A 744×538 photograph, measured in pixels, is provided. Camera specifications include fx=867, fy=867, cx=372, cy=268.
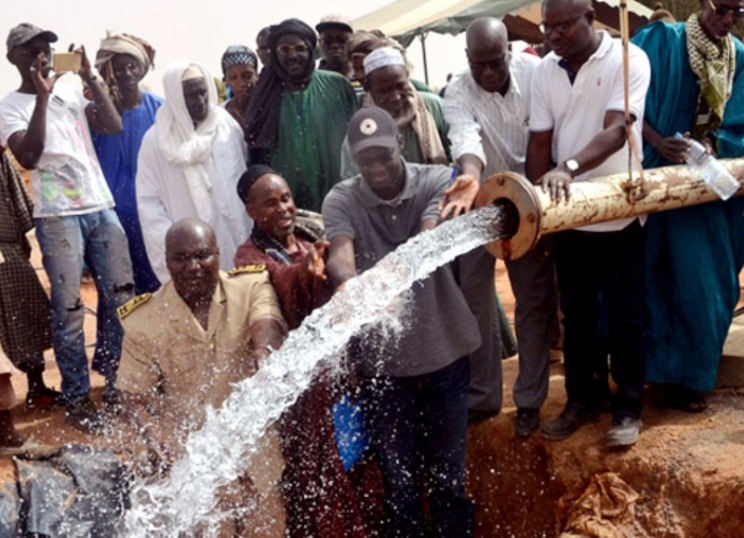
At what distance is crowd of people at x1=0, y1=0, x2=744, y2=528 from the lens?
139 inches

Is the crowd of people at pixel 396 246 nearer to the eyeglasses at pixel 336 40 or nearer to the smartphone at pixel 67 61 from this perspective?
the smartphone at pixel 67 61

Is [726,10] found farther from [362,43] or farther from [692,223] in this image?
[362,43]

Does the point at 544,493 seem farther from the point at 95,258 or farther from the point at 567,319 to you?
the point at 95,258

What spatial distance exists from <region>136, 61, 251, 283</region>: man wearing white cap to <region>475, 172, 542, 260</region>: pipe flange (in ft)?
5.39

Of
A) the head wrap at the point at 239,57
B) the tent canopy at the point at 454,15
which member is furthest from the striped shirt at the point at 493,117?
the tent canopy at the point at 454,15

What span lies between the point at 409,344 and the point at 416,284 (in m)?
0.24

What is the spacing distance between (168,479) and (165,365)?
51 centimetres

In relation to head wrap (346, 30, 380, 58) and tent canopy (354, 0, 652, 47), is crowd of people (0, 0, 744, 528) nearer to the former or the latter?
head wrap (346, 30, 380, 58)

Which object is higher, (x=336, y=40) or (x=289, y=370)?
(x=336, y=40)

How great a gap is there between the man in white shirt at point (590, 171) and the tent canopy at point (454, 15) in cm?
852

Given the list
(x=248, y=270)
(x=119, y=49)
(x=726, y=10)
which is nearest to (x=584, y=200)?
(x=726, y=10)

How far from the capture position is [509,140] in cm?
401

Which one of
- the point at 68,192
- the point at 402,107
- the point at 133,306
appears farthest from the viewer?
Result: the point at 68,192

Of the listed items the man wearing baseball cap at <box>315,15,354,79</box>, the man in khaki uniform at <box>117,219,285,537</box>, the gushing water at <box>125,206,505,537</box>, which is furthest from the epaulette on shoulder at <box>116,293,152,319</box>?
the man wearing baseball cap at <box>315,15,354,79</box>
